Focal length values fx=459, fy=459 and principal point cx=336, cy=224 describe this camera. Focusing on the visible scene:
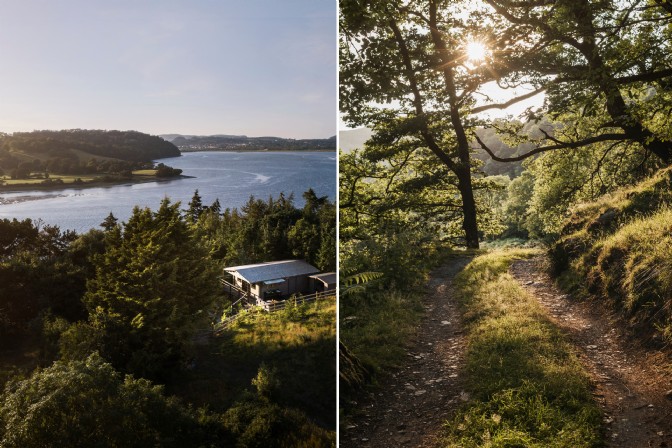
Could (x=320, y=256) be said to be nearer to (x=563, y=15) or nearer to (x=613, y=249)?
(x=613, y=249)

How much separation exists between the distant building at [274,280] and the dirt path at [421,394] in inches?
26.0

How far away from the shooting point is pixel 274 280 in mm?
2461

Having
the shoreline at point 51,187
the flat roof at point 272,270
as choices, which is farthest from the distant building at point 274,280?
the shoreline at point 51,187

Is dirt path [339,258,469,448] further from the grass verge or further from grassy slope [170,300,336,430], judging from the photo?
grassy slope [170,300,336,430]

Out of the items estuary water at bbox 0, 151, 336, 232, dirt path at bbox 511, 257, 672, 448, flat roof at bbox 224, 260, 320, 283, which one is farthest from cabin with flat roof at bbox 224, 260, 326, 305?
dirt path at bbox 511, 257, 672, 448

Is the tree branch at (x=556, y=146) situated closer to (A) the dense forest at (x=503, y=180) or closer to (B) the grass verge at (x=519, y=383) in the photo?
(A) the dense forest at (x=503, y=180)

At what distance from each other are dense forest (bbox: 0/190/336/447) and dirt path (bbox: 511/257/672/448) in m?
1.28

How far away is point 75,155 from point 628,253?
2.57 m

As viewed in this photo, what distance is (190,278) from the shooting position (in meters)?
2.03

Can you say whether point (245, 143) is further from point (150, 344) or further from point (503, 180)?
point (503, 180)

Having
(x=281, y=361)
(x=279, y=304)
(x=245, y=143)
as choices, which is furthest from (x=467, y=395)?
(x=245, y=143)

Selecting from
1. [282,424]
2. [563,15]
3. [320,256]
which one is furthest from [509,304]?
[563,15]

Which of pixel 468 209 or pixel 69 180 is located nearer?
pixel 69 180

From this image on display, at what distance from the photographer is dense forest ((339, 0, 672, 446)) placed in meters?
2.18
